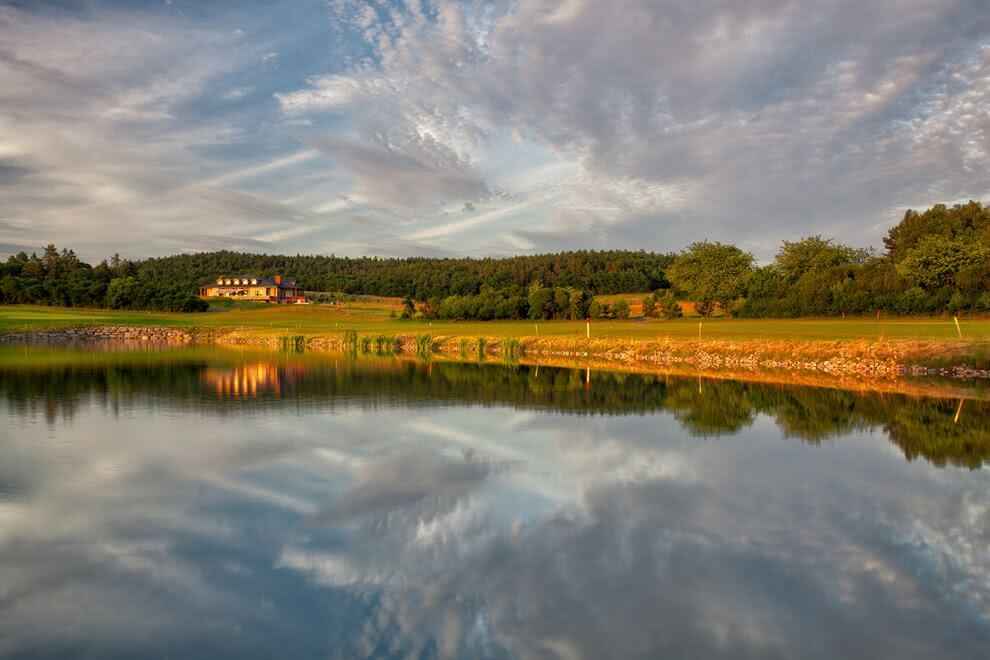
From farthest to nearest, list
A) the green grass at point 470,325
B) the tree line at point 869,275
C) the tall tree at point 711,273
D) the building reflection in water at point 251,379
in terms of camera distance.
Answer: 1. the tall tree at point 711,273
2. the tree line at point 869,275
3. the green grass at point 470,325
4. the building reflection in water at point 251,379

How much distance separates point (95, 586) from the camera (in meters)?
8.16

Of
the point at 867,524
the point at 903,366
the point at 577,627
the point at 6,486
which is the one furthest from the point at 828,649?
the point at 903,366

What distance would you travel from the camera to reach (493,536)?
393 inches

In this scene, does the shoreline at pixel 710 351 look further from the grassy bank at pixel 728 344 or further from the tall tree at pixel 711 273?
the tall tree at pixel 711 273

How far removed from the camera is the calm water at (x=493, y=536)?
280 inches

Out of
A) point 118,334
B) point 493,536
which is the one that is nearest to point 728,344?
point 493,536

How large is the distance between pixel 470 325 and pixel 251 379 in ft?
135

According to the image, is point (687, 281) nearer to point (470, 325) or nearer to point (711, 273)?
point (711, 273)

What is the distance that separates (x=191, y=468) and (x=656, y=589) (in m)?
9.77

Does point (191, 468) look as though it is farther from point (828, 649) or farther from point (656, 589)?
point (828, 649)

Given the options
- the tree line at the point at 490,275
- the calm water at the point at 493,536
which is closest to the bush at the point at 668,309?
the tree line at the point at 490,275

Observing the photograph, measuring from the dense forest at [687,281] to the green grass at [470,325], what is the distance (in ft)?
13.2

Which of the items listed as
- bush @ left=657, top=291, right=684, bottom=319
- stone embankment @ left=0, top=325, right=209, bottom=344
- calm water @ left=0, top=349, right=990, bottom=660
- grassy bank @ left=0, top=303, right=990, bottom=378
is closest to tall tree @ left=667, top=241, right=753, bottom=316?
bush @ left=657, top=291, right=684, bottom=319

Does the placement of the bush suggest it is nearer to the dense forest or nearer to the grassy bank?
the dense forest
